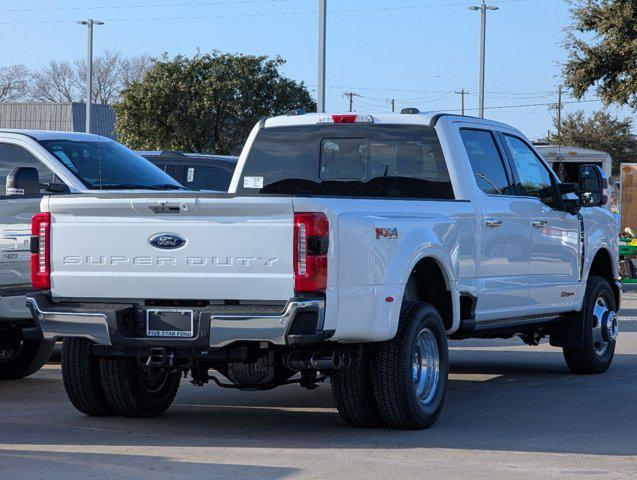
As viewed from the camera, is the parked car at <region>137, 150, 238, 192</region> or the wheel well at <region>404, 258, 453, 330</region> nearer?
the wheel well at <region>404, 258, 453, 330</region>

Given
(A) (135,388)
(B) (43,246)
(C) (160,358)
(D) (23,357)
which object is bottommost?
(D) (23,357)

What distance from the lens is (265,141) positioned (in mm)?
10430

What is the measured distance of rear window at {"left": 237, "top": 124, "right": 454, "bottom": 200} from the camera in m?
9.80

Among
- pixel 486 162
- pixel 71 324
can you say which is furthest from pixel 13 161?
pixel 486 162

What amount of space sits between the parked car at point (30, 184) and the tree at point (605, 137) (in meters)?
Answer: 69.6

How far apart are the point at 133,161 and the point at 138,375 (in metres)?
3.33

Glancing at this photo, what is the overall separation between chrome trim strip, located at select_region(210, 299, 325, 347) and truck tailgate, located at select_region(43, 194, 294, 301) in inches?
4.8

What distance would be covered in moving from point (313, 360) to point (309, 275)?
2.11 ft

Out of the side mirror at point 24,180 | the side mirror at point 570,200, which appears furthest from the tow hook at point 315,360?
the side mirror at point 570,200

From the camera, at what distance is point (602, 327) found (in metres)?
11.9

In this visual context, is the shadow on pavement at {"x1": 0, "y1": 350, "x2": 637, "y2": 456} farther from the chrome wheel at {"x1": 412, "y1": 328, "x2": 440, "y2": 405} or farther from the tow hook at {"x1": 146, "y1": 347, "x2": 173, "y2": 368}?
the tow hook at {"x1": 146, "y1": 347, "x2": 173, "y2": 368}

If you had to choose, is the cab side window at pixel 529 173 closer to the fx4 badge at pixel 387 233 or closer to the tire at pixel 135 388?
the fx4 badge at pixel 387 233

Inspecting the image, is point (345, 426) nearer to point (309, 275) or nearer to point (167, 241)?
point (309, 275)

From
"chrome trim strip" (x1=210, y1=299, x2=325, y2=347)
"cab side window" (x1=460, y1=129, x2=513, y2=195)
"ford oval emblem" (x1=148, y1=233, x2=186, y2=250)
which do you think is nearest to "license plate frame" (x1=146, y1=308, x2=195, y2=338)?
Answer: "chrome trim strip" (x1=210, y1=299, x2=325, y2=347)
